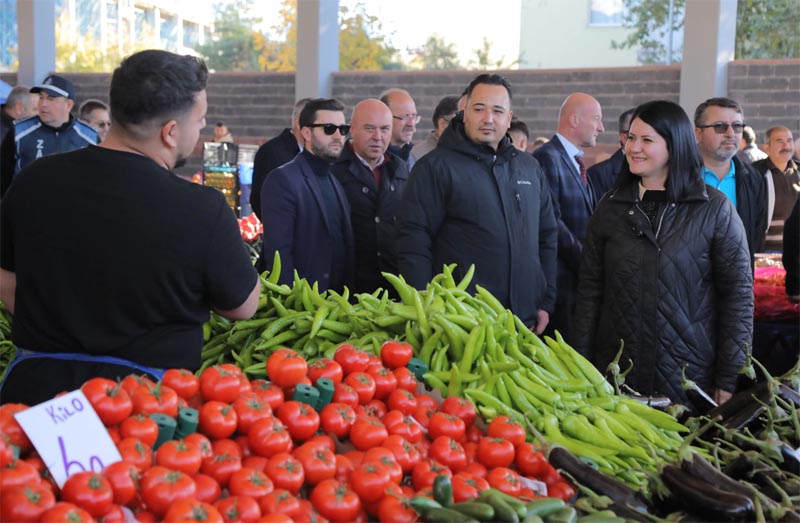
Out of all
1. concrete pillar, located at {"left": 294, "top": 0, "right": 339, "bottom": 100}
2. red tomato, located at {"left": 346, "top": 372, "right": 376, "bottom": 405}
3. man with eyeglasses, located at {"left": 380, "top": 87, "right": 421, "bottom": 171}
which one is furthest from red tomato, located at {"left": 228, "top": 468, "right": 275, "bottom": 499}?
concrete pillar, located at {"left": 294, "top": 0, "right": 339, "bottom": 100}

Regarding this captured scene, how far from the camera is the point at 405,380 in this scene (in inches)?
102

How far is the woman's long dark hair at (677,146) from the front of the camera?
12.4 feet

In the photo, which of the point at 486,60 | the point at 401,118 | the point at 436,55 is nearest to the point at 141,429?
the point at 401,118

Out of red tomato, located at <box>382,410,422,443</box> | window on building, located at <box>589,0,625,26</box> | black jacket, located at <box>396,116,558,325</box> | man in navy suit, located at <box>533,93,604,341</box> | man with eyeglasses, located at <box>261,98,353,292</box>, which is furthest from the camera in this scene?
window on building, located at <box>589,0,625,26</box>

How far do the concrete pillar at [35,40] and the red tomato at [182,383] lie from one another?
56.4 ft

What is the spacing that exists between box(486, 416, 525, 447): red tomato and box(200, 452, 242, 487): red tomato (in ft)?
2.35

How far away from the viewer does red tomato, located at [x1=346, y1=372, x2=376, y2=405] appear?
2414 millimetres

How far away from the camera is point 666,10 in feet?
52.2

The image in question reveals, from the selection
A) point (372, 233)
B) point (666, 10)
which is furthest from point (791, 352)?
point (666, 10)

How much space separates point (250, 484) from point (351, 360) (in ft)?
2.45

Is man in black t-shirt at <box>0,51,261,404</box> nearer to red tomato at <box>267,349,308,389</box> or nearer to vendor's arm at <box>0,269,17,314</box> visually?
vendor's arm at <box>0,269,17,314</box>

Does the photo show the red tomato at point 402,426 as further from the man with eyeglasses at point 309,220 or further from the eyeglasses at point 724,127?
the eyeglasses at point 724,127

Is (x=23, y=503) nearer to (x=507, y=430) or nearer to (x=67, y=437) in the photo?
(x=67, y=437)

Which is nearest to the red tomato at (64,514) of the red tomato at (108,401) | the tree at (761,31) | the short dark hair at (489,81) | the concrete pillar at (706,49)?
the red tomato at (108,401)
